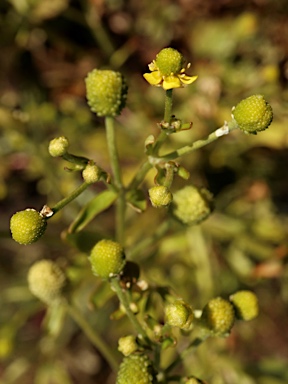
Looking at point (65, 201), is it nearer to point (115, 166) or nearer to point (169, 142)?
point (115, 166)

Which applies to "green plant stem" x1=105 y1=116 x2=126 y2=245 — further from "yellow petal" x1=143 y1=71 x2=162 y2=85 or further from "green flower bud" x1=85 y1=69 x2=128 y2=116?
"yellow petal" x1=143 y1=71 x2=162 y2=85

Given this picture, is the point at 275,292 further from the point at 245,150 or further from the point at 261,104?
the point at 261,104

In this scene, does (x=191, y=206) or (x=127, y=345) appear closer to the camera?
(x=127, y=345)

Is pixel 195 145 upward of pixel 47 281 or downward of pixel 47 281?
upward

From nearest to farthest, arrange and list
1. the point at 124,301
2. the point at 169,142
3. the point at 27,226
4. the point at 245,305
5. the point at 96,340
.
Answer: the point at 27,226, the point at 124,301, the point at 245,305, the point at 96,340, the point at 169,142

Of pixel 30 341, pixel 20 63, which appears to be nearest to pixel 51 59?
pixel 20 63

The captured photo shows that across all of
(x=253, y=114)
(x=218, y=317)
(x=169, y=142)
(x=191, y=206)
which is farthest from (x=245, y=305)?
(x=169, y=142)
